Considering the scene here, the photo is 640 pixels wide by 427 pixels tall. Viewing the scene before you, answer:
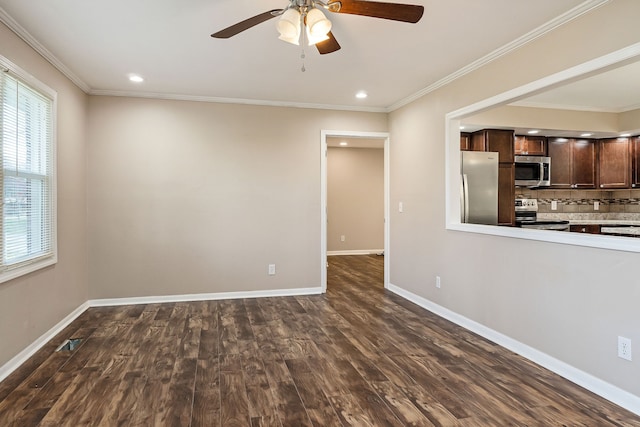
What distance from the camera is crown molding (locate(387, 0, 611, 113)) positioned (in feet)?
7.77

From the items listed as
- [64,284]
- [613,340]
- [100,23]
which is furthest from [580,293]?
[64,284]

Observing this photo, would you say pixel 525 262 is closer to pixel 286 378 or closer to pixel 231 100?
pixel 286 378

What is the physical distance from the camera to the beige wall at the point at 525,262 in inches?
89.4

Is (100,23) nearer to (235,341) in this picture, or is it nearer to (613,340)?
(235,341)

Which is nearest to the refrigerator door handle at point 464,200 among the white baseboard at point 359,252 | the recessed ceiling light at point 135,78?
the recessed ceiling light at point 135,78

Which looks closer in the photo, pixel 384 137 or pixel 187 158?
pixel 187 158

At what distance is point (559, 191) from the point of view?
19.7 feet

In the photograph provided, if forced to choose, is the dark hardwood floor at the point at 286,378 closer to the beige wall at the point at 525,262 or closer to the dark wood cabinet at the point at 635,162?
the beige wall at the point at 525,262

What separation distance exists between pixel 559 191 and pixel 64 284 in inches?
266

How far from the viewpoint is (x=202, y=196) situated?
15.0ft

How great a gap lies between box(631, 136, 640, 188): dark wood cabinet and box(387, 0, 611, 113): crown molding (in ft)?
11.2

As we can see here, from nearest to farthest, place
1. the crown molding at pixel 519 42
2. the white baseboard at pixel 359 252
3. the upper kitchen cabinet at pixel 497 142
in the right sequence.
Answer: the crown molding at pixel 519 42
the upper kitchen cabinet at pixel 497 142
the white baseboard at pixel 359 252

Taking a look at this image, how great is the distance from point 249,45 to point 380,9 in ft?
4.63

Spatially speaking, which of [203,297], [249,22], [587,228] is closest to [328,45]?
[249,22]
